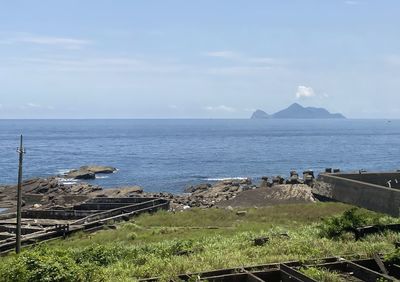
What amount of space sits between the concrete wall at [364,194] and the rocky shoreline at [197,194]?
277 inches

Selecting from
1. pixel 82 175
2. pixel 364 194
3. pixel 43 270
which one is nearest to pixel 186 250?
pixel 43 270

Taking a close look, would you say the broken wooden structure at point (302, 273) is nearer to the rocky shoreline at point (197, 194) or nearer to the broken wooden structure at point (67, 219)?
the broken wooden structure at point (67, 219)

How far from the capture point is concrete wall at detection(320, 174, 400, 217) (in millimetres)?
25938

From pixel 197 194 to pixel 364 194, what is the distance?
1456 inches

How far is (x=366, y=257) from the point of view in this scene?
52.7 ft

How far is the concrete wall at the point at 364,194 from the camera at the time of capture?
25938mm

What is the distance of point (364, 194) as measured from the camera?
28.7 metres

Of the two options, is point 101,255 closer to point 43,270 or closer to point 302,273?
point 43,270

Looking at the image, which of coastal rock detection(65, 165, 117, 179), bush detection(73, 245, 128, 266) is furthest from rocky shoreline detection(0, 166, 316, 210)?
bush detection(73, 245, 128, 266)

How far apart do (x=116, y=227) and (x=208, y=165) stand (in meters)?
72.9

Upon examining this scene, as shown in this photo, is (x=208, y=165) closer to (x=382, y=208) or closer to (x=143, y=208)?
(x=143, y=208)

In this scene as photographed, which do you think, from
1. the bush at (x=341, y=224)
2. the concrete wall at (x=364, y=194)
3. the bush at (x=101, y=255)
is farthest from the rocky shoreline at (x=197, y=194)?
the bush at (x=101, y=255)

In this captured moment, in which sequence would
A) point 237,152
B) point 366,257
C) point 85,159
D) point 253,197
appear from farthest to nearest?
point 237,152
point 85,159
point 253,197
point 366,257

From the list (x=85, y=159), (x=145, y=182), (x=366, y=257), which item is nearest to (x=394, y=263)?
(x=366, y=257)
